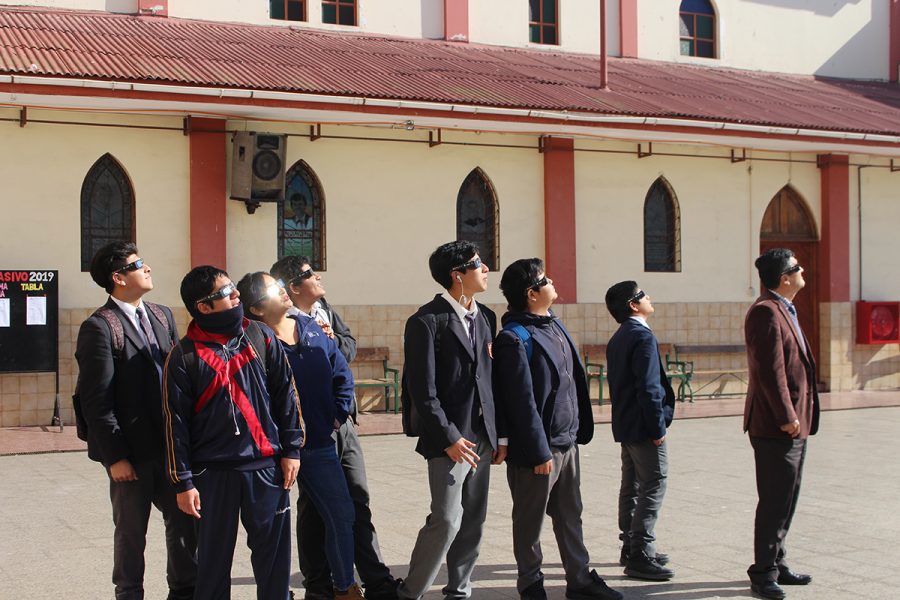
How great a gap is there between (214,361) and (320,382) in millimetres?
933

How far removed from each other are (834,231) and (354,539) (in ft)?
45.5

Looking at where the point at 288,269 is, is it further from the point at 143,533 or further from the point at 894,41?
the point at 894,41

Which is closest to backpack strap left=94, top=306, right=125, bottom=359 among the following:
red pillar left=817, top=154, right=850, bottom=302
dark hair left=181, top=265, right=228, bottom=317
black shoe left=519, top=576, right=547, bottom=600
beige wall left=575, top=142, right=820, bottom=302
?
dark hair left=181, top=265, right=228, bottom=317

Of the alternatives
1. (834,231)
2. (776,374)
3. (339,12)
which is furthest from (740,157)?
(776,374)

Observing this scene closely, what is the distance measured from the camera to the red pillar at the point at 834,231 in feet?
59.1

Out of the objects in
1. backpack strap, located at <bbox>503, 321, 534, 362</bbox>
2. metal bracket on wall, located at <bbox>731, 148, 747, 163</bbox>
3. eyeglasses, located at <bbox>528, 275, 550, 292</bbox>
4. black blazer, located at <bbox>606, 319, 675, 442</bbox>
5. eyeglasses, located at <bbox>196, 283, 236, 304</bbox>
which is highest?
metal bracket on wall, located at <bbox>731, 148, 747, 163</bbox>

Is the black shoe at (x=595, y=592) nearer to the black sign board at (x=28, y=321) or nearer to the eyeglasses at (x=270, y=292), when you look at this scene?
the eyeglasses at (x=270, y=292)

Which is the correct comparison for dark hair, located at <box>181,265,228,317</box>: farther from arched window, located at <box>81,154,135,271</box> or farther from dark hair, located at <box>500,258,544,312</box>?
arched window, located at <box>81,154,135,271</box>

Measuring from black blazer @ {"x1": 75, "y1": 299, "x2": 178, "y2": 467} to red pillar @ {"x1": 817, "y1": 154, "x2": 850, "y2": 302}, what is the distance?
14.7 meters

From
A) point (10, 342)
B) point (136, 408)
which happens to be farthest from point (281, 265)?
point (10, 342)

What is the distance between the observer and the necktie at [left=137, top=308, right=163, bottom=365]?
543 cm

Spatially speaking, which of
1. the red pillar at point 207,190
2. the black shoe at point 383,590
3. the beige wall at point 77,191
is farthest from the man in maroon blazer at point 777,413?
the beige wall at point 77,191

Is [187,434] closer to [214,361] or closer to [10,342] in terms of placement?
[214,361]

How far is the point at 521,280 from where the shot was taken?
595 centimetres
